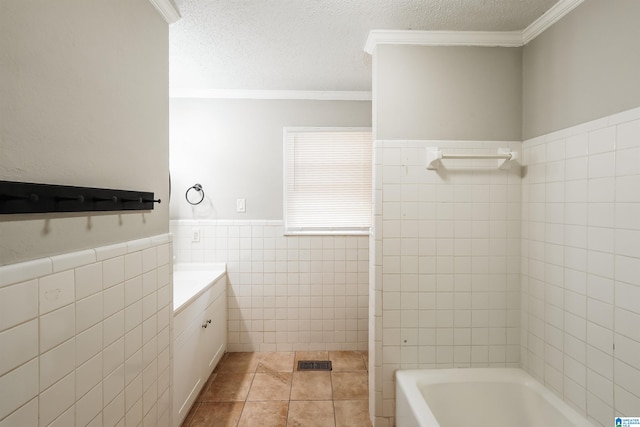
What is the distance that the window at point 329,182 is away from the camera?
2.82 metres

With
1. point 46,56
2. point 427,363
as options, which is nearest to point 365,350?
point 427,363

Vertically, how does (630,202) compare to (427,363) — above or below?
above

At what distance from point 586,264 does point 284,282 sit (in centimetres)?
216

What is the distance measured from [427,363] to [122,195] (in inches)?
74.5

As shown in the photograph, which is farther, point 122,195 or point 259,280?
point 259,280

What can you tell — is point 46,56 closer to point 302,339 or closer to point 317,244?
point 317,244

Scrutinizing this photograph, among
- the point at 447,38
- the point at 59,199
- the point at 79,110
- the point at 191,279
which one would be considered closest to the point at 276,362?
the point at 191,279

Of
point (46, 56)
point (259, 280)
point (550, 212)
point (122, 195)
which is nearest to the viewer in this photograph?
point (46, 56)

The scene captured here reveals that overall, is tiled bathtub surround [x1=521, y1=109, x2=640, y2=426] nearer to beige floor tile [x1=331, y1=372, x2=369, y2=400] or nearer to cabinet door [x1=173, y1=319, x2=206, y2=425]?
beige floor tile [x1=331, y1=372, x2=369, y2=400]

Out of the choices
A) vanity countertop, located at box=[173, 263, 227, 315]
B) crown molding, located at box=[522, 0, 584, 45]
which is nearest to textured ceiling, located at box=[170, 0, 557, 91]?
crown molding, located at box=[522, 0, 584, 45]

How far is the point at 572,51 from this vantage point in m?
1.48

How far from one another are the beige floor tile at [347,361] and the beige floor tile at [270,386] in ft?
1.42

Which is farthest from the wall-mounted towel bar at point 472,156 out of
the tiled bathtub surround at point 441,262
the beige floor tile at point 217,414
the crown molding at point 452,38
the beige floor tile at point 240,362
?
the beige floor tile at point 240,362

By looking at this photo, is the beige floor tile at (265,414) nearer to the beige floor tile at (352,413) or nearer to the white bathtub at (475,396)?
the beige floor tile at (352,413)
